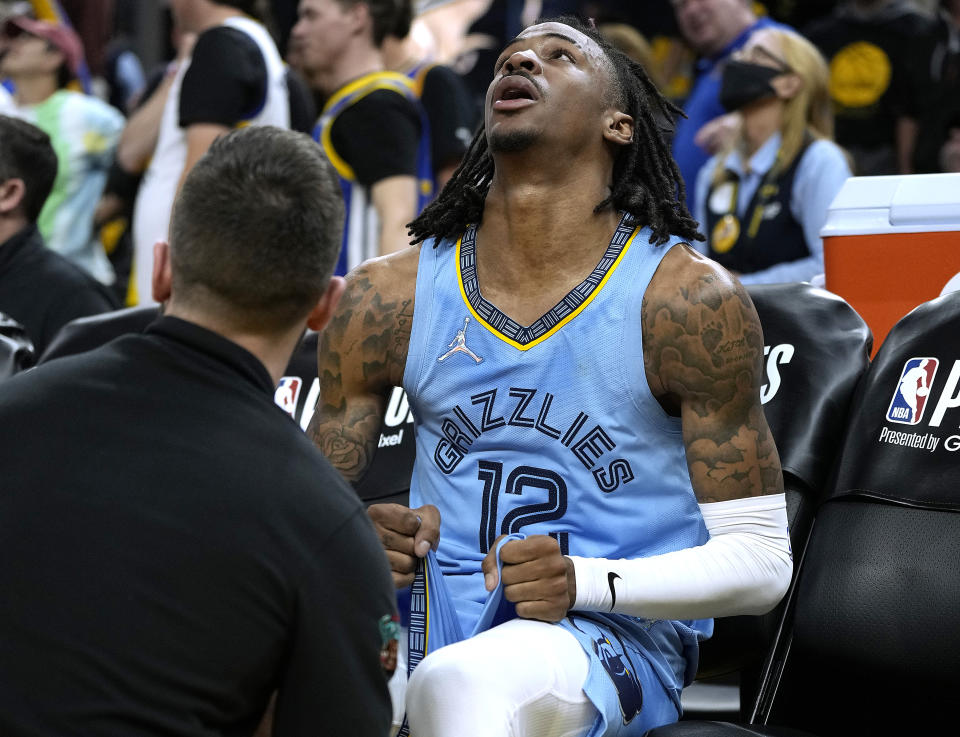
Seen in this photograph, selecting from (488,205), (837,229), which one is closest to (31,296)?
(488,205)

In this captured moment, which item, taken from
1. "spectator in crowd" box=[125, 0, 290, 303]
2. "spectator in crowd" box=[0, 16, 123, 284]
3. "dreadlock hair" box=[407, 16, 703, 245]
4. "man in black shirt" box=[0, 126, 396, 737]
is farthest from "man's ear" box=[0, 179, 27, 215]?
"man in black shirt" box=[0, 126, 396, 737]

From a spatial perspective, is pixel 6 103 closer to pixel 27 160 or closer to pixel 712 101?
pixel 27 160

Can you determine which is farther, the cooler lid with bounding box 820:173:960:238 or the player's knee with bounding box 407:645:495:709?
the cooler lid with bounding box 820:173:960:238

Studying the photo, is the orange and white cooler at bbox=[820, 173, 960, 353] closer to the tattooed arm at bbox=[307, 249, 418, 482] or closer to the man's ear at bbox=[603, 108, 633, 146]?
the man's ear at bbox=[603, 108, 633, 146]

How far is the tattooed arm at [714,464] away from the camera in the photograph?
2.18 metres

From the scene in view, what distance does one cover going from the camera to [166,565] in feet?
4.79

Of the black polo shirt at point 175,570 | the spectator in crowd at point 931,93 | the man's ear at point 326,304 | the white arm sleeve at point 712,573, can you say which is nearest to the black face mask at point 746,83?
the spectator in crowd at point 931,93

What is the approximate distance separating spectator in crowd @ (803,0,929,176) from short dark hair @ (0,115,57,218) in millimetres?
3165

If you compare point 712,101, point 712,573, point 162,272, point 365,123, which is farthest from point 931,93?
point 162,272

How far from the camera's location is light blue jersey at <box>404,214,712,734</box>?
2326mm

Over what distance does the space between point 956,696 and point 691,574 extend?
21.4 inches

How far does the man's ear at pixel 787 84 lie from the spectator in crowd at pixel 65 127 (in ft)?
8.60

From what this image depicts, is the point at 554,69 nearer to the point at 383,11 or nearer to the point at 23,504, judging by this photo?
the point at 23,504

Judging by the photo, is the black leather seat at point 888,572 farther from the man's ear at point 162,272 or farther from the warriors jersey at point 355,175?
the warriors jersey at point 355,175
